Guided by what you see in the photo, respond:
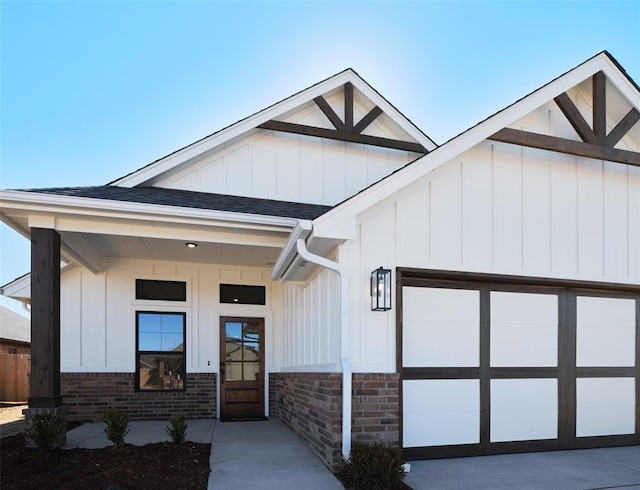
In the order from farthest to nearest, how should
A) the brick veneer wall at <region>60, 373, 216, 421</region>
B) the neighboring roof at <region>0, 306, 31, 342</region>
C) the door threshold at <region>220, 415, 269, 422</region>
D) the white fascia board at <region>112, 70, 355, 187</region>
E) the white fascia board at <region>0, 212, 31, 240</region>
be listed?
the neighboring roof at <region>0, 306, 31, 342</region> → the door threshold at <region>220, 415, 269, 422</region> → the brick veneer wall at <region>60, 373, 216, 421</region> → the white fascia board at <region>112, 70, 355, 187</region> → the white fascia board at <region>0, 212, 31, 240</region>

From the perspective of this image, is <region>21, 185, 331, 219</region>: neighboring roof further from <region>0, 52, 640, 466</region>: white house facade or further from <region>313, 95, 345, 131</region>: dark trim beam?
<region>313, 95, 345, 131</region>: dark trim beam

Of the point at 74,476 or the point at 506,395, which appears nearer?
the point at 74,476

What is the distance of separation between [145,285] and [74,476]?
493cm

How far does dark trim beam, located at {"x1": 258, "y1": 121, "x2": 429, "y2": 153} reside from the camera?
9.30 meters

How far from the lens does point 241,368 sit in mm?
9977

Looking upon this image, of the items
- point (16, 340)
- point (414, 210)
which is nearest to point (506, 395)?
point (414, 210)

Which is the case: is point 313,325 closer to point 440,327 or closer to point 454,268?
point 440,327

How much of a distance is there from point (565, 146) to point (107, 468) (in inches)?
268

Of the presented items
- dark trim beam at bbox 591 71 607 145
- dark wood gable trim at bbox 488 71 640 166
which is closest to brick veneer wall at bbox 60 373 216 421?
dark wood gable trim at bbox 488 71 640 166

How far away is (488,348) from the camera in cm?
640

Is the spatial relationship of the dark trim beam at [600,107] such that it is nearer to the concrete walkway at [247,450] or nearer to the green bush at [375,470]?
the green bush at [375,470]

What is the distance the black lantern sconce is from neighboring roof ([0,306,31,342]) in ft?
49.4

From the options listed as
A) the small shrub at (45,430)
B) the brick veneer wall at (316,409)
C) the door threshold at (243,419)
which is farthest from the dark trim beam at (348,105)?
the small shrub at (45,430)

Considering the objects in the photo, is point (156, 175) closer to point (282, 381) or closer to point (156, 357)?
point (156, 357)
